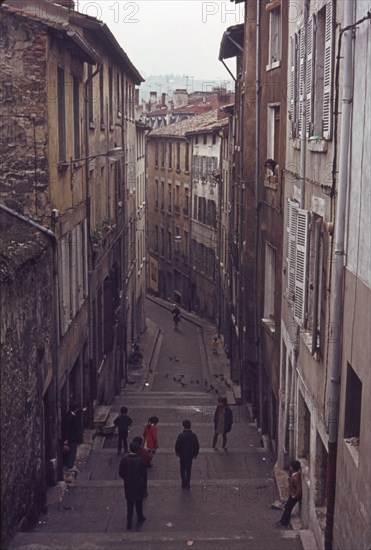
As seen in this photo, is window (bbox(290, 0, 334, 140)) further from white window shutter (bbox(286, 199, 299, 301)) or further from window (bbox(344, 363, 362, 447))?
window (bbox(344, 363, 362, 447))

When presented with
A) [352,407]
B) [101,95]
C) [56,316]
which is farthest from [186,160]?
[352,407]

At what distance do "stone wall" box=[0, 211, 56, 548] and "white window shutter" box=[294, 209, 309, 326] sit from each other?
4.33 m

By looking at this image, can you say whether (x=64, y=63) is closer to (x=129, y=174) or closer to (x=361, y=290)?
(x=361, y=290)

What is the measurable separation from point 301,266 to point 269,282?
675 cm

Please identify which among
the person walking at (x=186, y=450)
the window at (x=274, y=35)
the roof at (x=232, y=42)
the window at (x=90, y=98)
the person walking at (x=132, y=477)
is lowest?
the person walking at (x=186, y=450)

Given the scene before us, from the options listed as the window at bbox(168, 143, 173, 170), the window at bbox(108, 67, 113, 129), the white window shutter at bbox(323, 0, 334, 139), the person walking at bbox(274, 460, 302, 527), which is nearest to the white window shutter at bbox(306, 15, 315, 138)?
the white window shutter at bbox(323, 0, 334, 139)

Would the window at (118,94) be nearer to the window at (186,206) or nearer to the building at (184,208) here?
the building at (184,208)

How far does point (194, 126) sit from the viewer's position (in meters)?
49.4

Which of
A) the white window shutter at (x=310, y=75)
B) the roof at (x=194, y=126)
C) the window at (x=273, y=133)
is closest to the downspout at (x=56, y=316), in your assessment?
the white window shutter at (x=310, y=75)

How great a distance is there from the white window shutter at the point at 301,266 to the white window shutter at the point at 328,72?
5.94 ft

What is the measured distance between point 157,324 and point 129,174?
46.4 feet

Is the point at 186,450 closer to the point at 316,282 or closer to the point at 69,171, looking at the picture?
the point at 316,282

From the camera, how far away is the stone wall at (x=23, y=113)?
14320 mm

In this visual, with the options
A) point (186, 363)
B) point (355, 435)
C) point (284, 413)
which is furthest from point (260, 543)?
point (186, 363)
